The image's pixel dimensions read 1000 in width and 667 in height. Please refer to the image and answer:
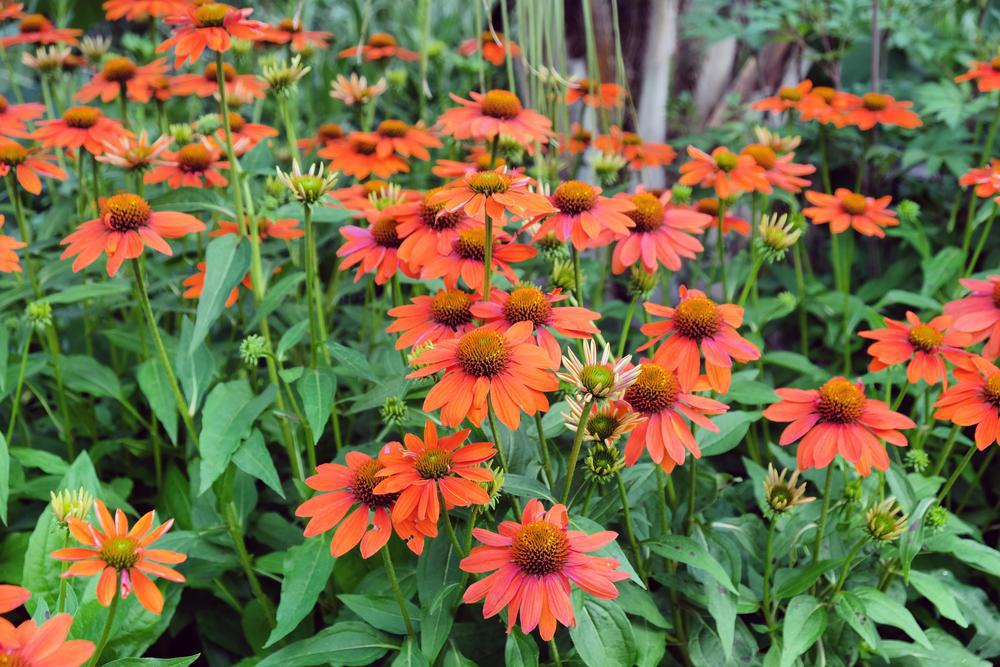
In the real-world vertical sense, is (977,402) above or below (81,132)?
below

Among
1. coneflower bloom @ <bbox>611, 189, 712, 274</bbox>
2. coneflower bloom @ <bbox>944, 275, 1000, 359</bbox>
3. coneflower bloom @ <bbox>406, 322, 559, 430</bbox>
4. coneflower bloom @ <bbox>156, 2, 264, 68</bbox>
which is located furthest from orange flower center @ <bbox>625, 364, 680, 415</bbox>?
coneflower bloom @ <bbox>156, 2, 264, 68</bbox>

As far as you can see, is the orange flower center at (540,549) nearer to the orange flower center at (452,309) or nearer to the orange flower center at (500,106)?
the orange flower center at (452,309)

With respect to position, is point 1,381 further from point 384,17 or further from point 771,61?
point 384,17

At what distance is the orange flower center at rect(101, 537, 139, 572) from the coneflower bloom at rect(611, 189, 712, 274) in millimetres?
740

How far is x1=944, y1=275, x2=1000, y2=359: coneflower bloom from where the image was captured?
1249mm

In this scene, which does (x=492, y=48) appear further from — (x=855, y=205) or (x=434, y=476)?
(x=434, y=476)

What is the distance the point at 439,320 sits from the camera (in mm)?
1102

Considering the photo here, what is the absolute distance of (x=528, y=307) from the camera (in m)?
1.04

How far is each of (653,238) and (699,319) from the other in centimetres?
22

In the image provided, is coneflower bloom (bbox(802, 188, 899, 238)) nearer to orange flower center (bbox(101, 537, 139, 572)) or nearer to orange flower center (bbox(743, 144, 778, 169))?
orange flower center (bbox(743, 144, 778, 169))

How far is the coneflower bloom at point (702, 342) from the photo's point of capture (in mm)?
1082

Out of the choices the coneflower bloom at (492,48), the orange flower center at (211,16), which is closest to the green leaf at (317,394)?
the orange flower center at (211,16)

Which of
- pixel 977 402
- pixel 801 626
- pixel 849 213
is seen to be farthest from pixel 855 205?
pixel 801 626

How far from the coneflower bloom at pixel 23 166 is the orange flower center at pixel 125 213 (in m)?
0.31
